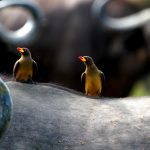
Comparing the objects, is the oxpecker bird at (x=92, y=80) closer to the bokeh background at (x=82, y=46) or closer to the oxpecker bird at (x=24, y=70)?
the oxpecker bird at (x=24, y=70)

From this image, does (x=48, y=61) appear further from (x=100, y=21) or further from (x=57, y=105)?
(x=57, y=105)

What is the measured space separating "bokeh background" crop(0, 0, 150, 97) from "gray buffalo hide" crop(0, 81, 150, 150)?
5.13 meters

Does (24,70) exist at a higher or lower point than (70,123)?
A: higher

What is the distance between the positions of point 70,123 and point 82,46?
6109mm

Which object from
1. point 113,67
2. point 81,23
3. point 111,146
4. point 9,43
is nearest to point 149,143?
point 111,146

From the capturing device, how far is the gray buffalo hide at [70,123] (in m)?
3.37

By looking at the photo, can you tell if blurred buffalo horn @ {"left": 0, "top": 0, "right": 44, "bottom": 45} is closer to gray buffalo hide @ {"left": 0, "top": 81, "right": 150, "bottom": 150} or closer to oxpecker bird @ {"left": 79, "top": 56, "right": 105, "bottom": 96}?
gray buffalo hide @ {"left": 0, "top": 81, "right": 150, "bottom": 150}

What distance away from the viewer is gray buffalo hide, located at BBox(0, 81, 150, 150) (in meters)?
3.37

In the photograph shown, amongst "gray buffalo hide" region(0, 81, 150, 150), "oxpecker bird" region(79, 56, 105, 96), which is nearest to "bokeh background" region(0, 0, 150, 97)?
"gray buffalo hide" region(0, 81, 150, 150)

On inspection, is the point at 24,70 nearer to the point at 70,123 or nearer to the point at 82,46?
the point at 70,123

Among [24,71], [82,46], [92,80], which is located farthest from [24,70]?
[82,46]

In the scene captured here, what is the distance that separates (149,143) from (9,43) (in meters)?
5.06

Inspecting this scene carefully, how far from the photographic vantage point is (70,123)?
11.4ft

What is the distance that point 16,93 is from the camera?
3645 mm
